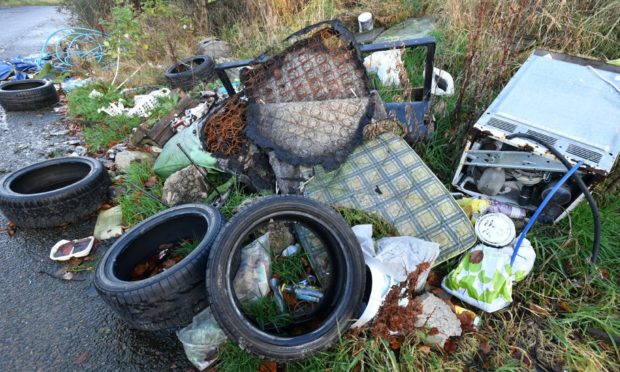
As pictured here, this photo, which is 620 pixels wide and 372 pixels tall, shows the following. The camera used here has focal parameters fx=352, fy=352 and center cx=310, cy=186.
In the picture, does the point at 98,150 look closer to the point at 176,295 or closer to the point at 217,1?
the point at 176,295

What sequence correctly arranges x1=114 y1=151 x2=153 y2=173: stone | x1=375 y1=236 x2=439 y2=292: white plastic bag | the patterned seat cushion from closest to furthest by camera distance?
x1=375 y1=236 x2=439 y2=292: white plastic bag < the patterned seat cushion < x1=114 y1=151 x2=153 y2=173: stone

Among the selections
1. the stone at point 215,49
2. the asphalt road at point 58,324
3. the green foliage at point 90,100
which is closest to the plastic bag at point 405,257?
the asphalt road at point 58,324

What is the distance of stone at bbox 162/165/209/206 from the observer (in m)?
2.99

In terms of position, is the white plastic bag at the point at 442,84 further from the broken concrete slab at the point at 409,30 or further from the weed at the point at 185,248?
the weed at the point at 185,248

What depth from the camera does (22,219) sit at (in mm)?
2992

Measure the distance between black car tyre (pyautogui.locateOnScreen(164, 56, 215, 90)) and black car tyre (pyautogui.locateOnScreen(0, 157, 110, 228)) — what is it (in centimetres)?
193

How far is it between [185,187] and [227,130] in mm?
613

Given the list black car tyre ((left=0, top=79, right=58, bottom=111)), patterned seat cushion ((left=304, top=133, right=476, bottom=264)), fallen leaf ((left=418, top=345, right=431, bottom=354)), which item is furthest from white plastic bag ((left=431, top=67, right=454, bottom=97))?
black car tyre ((left=0, top=79, right=58, bottom=111))

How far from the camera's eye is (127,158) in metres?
3.68

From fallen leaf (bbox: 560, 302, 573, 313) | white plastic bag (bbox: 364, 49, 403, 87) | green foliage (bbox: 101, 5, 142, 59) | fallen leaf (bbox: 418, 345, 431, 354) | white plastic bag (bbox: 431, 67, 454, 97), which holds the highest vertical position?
green foliage (bbox: 101, 5, 142, 59)

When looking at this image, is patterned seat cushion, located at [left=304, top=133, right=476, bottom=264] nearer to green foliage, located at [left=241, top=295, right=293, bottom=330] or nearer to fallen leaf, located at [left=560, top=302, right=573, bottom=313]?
fallen leaf, located at [left=560, top=302, right=573, bottom=313]

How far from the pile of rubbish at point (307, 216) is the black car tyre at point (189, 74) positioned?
129 cm

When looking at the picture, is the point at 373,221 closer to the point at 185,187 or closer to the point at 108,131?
the point at 185,187

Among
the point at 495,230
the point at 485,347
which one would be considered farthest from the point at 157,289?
the point at 495,230
